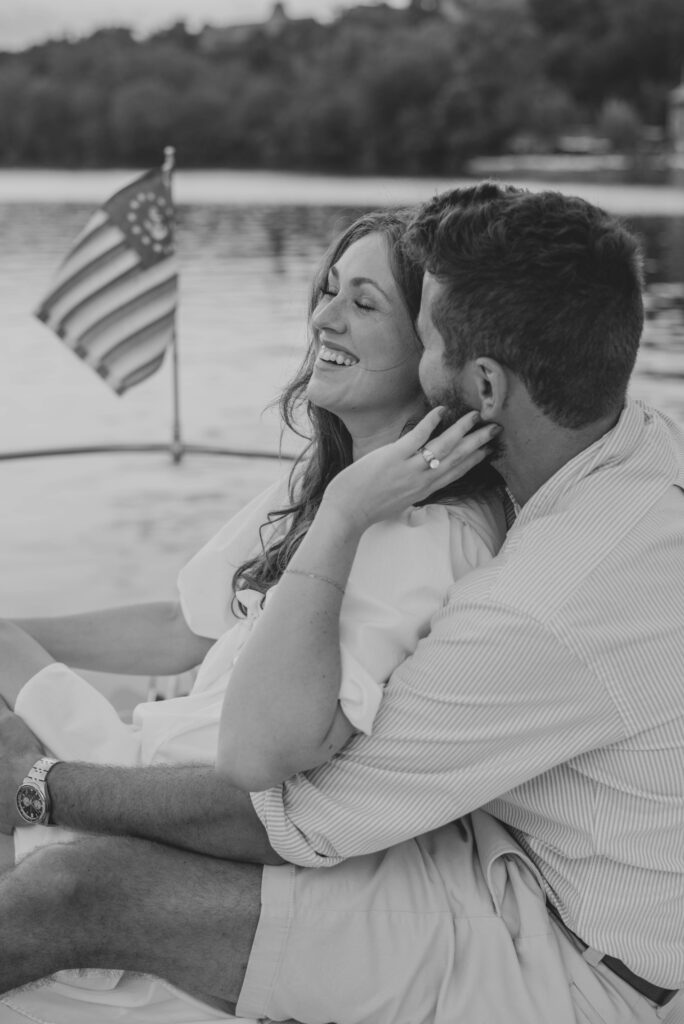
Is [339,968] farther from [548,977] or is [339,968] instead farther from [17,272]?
[17,272]

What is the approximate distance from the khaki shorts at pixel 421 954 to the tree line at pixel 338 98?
80432 mm

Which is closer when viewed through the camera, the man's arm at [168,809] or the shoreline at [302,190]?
the man's arm at [168,809]

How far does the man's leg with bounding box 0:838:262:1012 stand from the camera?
1.95 metres

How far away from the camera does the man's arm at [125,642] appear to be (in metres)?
2.79

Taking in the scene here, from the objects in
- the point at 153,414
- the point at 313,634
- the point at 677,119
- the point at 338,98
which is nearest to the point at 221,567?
the point at 313,634

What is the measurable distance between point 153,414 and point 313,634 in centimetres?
861

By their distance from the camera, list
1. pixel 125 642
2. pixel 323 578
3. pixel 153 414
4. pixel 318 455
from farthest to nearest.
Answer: pixel 153 414, pixel 125 642, pixel 318 455, pixel 323 578

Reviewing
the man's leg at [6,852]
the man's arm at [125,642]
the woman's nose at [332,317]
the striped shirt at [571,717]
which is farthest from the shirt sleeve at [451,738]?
the man's arm at [125,642]

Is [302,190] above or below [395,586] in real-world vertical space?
below

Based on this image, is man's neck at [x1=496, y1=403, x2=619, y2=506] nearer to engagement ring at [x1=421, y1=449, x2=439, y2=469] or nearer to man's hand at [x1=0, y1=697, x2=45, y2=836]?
engagement ring at [x1=421, y1=449, x2=439, y2=469]

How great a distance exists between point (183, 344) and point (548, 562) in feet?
39.9

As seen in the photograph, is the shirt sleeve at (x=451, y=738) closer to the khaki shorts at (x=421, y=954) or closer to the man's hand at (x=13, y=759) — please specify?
the khaki shorts at (x=421, y=954)

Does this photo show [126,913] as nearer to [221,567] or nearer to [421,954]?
[421,954]

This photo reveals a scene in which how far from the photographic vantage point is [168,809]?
200 centimetres
